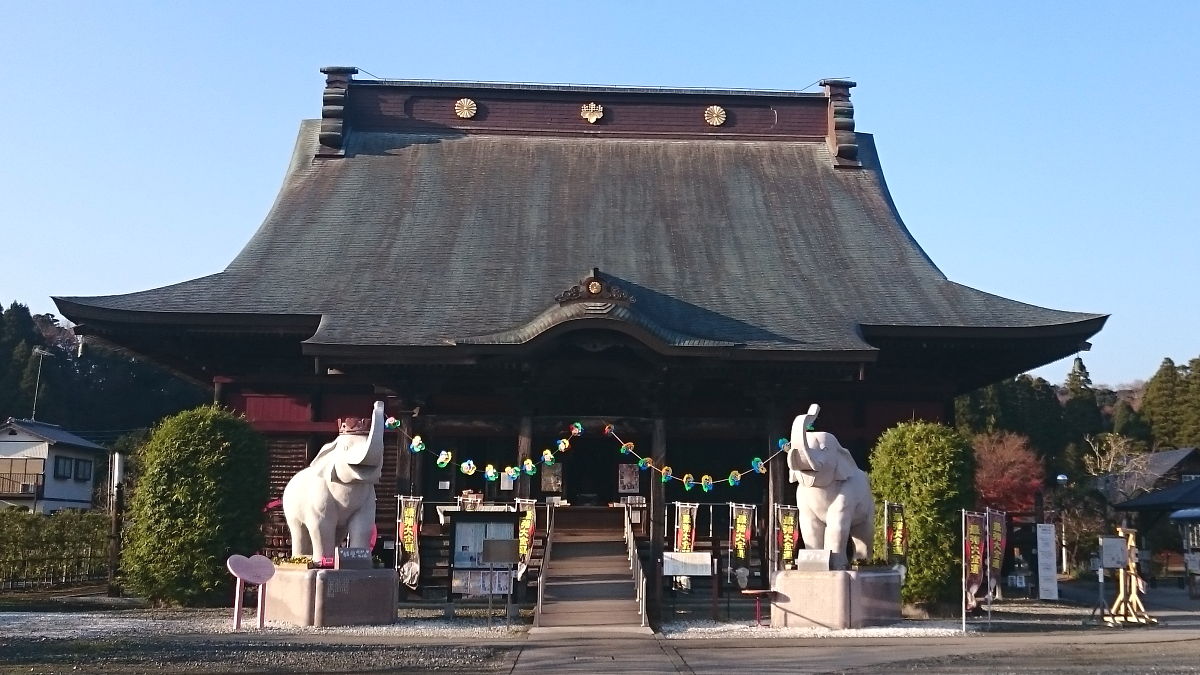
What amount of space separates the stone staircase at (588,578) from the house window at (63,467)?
135ft

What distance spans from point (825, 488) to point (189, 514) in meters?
9.60

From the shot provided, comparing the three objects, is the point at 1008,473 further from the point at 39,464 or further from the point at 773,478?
the point at 39,464

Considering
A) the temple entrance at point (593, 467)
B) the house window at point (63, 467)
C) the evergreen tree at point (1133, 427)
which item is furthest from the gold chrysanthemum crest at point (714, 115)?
the evergreen tree at point (1133, 427)

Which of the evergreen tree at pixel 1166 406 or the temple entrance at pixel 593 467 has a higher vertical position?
the evergreen tree at pixel 1166 406

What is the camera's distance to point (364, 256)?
74.2ft

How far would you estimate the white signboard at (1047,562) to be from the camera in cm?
1700

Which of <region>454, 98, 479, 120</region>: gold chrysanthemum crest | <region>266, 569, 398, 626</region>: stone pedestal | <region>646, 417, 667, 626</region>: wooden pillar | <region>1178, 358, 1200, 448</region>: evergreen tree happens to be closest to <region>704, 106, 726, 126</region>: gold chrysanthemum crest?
<region>454, 98, 479, 120</region>: gold chrysanthemum crest

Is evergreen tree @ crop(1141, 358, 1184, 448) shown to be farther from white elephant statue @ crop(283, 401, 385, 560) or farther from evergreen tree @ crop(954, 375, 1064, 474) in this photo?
white elephant statue @ crop(283, 401, 385, 560)

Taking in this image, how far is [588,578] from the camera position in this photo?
51.8 feet

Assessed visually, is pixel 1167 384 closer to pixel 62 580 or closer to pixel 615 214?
pixel 615 214

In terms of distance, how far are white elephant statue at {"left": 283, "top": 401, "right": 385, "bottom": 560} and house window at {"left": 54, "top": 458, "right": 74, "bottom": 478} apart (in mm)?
42924

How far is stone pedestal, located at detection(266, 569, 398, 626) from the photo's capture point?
14227 mm

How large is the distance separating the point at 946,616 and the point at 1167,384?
5095 centimetres

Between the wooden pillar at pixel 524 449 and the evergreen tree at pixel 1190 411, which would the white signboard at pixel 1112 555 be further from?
the evergreen tree at pixel 1190 411
